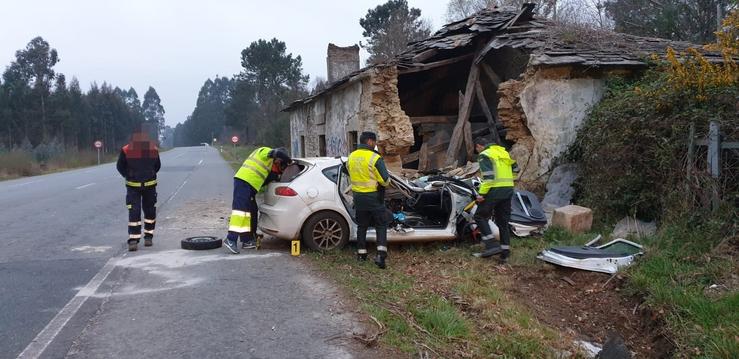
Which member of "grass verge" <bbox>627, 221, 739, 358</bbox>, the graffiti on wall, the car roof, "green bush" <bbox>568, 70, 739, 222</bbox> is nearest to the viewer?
"grass verge" <bbox>627, 221, 739, 358</bbox>

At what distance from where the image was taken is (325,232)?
7633mm

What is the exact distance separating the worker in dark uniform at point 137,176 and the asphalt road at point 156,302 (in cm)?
45

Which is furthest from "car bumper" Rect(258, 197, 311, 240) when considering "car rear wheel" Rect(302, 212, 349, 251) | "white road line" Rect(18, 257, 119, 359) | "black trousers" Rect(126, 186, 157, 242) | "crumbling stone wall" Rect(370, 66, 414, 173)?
"crumbling stone wall" Rect(370, 66, 414, 173)

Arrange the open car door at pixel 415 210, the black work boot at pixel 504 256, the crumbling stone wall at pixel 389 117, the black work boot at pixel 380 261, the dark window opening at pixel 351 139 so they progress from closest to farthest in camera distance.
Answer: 1. the black work boot at pixel 380 261
2. the black work boot at pixel 504 256
3. the open car door at pixel 415 210
4. the crumbling stone wall at pixel 389 117
5. the dark window opening at pixel 351 139

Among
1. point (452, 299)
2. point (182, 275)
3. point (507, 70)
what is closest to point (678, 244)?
point (452, 299)

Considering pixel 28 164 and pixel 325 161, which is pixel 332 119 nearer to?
pixel 325 161

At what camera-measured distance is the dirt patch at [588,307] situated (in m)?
5.12

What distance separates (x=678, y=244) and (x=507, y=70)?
8254 millimetres

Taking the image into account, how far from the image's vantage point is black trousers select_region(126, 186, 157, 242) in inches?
317

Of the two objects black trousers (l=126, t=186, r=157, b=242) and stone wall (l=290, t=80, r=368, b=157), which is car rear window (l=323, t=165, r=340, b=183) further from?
stone wall (l=290, t=80, r=368, b=157)

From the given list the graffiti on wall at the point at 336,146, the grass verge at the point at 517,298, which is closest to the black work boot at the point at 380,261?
the grass verge at the point at 517,298

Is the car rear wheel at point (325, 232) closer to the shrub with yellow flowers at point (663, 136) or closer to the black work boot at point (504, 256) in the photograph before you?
the black work boot at point (504, 256)

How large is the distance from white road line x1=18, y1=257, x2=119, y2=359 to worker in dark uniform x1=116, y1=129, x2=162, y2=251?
1.19 metres

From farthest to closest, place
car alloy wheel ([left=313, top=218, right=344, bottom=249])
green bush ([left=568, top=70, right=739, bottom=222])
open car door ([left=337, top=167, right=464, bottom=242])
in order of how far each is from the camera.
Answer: open car door ([left=337, top=167, right=464, bottom=242]) → car alloy wheel ([left=313, top=218, right=344, bottom=249]) → green bush ([left=568, top=70, right=739, bottom=222])
